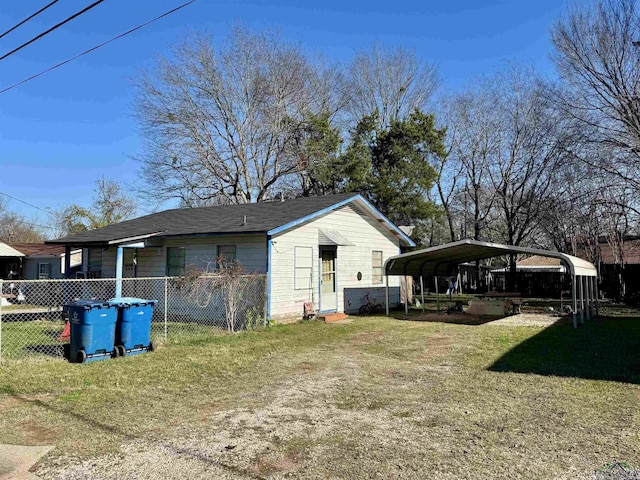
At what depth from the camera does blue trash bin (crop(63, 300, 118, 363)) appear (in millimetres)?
8086

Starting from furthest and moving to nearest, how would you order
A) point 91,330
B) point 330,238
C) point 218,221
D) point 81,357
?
point 218,221 → point 330,238 → point 91,330 → point 81,357

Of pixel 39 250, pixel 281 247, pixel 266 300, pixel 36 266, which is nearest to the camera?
pixel 266 300

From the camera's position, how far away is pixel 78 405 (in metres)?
5.68

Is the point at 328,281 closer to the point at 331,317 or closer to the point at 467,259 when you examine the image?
the point at 331,317

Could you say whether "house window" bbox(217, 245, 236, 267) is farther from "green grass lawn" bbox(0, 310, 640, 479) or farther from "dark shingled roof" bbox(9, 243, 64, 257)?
"dark shingled roof" bbox(9, 243, 64, 257)

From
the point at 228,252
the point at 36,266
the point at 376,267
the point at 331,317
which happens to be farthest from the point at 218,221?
the point at 36,266

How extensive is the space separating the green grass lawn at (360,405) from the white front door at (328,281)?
5221 mm

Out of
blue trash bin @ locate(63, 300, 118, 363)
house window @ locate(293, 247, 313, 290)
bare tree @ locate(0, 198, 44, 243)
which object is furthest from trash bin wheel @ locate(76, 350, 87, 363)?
bare tree @ locate(0, 198, 44, 243)

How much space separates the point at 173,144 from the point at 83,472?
26.1m

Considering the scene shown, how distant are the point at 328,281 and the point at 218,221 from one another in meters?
4.01

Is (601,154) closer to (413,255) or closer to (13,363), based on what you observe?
(413,255)

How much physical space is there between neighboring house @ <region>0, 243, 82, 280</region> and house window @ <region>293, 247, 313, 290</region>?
601 inches

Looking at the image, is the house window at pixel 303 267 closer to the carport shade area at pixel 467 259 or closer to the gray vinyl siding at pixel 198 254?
the gray vinyl siding at pixel 198 254

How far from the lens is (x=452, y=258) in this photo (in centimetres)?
1822
